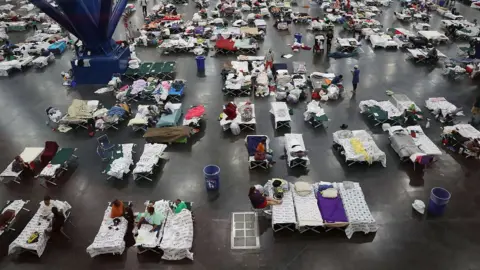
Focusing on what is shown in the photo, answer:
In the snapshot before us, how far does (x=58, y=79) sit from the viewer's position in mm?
21531

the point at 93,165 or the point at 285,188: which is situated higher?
the point at 285,188

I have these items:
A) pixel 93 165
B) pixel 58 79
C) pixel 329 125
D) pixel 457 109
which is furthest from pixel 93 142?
pixel 457 109

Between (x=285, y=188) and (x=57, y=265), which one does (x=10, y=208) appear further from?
(x=285, y=188)

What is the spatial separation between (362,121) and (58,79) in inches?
684

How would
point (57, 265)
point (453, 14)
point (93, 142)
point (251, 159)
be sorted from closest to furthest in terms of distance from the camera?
point (57, 265)
point (251, 159)
point (93, 142)
point (453, 14)

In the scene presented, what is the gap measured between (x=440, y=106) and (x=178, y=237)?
12967 mm

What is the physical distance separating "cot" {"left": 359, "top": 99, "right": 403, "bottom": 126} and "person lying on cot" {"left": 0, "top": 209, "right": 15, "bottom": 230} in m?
14.0

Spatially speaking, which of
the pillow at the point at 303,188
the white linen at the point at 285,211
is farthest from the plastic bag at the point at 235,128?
the pillow at the point at 303,188

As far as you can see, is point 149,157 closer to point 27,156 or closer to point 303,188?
point 27,156

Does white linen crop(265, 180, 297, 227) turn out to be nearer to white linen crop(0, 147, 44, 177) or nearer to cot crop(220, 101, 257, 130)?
cot crop(220, 101, 257, 130)

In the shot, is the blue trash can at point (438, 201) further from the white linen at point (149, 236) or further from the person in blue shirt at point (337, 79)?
the person in blue shirt at point (337, 79)

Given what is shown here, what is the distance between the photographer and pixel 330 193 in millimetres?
11375

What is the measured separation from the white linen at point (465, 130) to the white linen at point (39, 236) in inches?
573

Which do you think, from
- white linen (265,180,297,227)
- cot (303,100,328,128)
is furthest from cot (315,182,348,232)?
cot (303,100,328,128)
